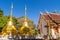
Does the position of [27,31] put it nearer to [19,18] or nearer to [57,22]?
[57,22]

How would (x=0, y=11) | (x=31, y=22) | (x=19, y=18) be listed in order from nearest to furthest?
1. (x=0, y=11)
2. (x=31, y=22)
3. (x=19, y=18)

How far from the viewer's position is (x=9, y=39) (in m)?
30.2

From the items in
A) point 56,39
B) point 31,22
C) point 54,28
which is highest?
point 31,22

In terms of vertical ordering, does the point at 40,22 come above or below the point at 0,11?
below

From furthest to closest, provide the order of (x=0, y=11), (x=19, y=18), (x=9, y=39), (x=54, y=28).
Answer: (x=19, y=18)
(x=0, y=11)
(x=9, y=39)
(x=54, y=28)

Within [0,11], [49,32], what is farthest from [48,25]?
[0,11]

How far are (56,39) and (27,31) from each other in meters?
14.4

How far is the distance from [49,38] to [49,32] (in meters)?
0.86

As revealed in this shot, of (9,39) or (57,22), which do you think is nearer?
(57,22)

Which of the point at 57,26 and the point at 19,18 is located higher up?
the point at 19,18

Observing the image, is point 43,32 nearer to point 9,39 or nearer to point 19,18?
point 9,39

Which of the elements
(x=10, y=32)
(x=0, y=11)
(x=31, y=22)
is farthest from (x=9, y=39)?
(x=31, y=22)

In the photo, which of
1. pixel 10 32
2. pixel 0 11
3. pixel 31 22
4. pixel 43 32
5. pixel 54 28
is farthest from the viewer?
pixel 31 22

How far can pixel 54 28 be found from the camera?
24.0 metres
